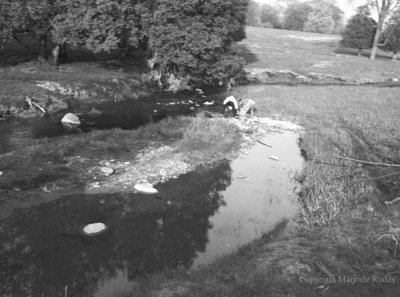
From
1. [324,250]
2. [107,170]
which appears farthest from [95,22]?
[324,250]

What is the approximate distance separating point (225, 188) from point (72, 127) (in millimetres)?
11357

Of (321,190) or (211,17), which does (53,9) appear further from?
(321,190)

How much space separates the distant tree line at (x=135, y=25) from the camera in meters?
30.6

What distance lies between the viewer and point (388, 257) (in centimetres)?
865

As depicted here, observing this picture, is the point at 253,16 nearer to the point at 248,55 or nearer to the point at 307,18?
the point at 307,18

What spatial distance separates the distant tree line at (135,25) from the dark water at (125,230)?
19.0m

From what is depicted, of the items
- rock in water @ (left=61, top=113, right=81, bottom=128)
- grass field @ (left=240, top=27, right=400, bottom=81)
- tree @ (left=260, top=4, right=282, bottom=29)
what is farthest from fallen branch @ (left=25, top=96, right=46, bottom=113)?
tree @ (left=260, top=4, right=282, bottom=29)

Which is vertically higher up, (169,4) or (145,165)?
(169,4)

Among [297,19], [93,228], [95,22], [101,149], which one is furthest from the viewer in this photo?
[297,19]

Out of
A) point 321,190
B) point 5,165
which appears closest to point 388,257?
point 321,190

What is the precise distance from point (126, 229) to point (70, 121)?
43.6ft

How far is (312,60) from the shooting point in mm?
56500

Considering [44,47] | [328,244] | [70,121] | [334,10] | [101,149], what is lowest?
[70,121]

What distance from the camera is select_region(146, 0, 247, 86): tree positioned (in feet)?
104
